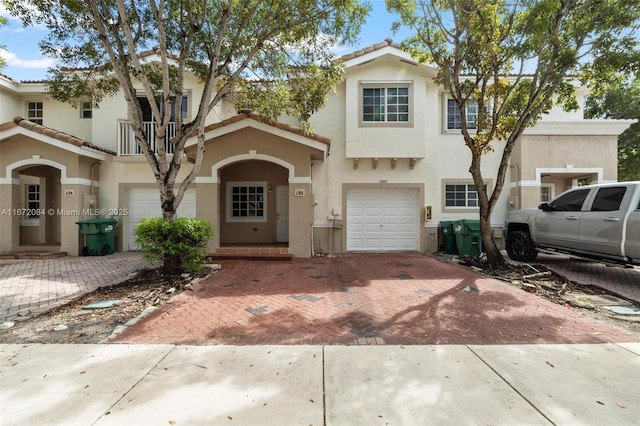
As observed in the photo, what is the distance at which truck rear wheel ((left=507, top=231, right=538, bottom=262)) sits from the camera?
9047 mm

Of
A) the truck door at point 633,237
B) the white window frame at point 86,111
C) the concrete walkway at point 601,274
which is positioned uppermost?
the white window frame at point 86,111

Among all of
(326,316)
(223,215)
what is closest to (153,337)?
(326,316)

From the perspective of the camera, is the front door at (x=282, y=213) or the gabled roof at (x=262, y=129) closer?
the gabled roof at (x=262, y=129)

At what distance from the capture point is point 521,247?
30.5ft

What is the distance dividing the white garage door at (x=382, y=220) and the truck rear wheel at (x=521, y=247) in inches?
120

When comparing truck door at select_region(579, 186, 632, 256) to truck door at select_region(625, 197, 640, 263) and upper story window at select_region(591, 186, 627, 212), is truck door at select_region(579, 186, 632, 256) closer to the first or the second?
upper story window at select_region(591, 186, 627, 212)

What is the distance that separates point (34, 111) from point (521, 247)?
18.8m

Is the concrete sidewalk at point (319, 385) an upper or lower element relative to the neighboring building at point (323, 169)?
lower

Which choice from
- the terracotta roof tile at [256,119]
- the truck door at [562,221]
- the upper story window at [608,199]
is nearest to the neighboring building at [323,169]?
the terracotta roof tile at [256,119]

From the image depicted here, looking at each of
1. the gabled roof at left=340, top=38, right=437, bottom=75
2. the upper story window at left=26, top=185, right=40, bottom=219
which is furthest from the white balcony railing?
the gabled roof at left=340, top=38, right=437, bottom=75

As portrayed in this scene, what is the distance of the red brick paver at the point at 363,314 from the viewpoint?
423 cm

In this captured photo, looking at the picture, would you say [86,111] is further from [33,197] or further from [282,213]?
[282,213]

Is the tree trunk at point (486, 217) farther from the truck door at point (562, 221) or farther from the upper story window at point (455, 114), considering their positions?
the upper story window at point (455, 114)

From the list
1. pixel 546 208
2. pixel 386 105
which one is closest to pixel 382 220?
pixel 386 105
